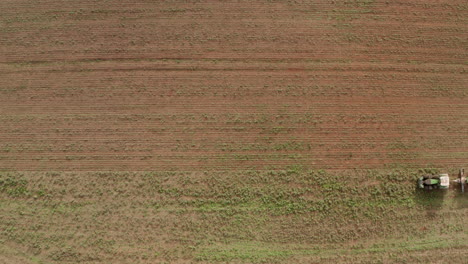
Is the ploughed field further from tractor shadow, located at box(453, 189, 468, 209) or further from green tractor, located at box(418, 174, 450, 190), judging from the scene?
green tractor, located at box(418, 174, 450, 190)

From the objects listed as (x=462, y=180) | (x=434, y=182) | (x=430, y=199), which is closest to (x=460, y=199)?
(x=462, y=180)

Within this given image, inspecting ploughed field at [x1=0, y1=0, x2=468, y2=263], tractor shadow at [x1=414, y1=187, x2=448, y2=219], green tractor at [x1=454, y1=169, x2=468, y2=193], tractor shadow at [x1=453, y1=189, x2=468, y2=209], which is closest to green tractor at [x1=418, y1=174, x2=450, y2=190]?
tractor shadow at [x1=414, y1=187, x2=448, y2=219]

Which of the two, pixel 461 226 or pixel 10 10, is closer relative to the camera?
pixel 461 226

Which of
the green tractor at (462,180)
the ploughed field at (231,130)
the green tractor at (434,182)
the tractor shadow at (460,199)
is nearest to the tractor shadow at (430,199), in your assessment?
the ploughed field at (231,130)

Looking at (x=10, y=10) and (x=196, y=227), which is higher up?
(x=10, y=10)


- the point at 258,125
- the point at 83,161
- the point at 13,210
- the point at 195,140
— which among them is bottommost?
the point at 13,210

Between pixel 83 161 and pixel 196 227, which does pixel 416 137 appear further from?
pixel 83 161

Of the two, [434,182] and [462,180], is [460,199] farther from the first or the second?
[434,182]

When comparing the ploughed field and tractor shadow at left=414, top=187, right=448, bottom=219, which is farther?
tractor shadow at left=414, top=187, right=448, bottom=219

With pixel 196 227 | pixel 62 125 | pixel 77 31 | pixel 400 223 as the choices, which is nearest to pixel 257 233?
pixel 196 227
